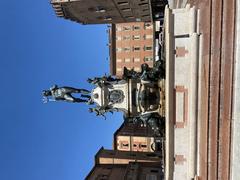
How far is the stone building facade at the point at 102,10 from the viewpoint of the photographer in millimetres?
40406

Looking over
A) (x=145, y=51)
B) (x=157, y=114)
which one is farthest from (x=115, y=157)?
(x=157, y=114)

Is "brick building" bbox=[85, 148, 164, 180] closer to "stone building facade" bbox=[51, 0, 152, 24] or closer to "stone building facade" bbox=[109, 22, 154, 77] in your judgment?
"stone building facade" bbox=[109, 22, 154, 77]

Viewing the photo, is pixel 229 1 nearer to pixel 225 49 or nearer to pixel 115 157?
pixel 225 49

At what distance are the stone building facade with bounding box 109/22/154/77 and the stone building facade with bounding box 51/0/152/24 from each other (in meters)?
11.4

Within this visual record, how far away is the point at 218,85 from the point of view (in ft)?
40.7

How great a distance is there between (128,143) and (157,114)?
4051 cm

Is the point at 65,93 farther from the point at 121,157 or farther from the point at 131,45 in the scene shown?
the point at 131,45

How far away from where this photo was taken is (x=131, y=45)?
61.4m

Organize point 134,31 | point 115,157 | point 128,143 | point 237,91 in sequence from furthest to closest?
1. point 134,31
2. point 128,143
3. point 115,157
4. point 237,91

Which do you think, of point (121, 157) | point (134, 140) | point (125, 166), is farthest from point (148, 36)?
point (125, 166)

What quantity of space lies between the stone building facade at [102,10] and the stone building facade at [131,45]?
11.4m

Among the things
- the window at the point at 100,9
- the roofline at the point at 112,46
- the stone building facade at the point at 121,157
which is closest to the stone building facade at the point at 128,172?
the stone building facade at the point at 121,157

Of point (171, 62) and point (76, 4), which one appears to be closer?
point (171, 62)

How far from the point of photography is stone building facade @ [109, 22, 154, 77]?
60688 millimetres
